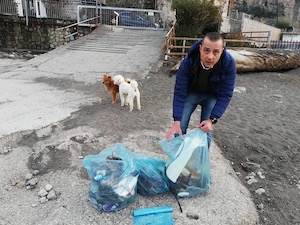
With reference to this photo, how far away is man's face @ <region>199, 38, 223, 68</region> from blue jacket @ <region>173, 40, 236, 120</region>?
0.12 m

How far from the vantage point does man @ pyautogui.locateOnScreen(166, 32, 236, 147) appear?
2359 millimetres

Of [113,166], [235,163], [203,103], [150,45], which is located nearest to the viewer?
[113,166]

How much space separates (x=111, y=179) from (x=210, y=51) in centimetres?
138

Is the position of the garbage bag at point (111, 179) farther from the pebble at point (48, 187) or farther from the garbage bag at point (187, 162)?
the pebble at point (48, 187)

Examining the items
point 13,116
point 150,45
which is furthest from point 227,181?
point 150,45

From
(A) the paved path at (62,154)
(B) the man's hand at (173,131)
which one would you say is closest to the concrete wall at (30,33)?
(A) the paved path at (62,154)

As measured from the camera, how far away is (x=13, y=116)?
4.80 m

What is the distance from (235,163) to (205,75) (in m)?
1.65

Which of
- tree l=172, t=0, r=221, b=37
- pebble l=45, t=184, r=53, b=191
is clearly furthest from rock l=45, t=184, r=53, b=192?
tree l=172, t=0, r=221, b=37

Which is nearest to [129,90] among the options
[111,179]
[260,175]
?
[260,175]

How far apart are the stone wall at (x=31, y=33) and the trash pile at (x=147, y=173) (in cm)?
1471

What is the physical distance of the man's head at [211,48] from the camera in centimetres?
228

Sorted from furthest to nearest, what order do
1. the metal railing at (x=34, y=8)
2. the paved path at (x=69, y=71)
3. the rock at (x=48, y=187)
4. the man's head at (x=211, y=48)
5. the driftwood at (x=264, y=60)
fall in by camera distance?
the metal railing at (x=34, y=8), the driftwood at (x=264, y=60), the paved path at (x=69, y=71), the rock at (x=48, y=187), the man's head at (x=211, y=48)

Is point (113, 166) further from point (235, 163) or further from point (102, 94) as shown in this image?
point (102, 94)
